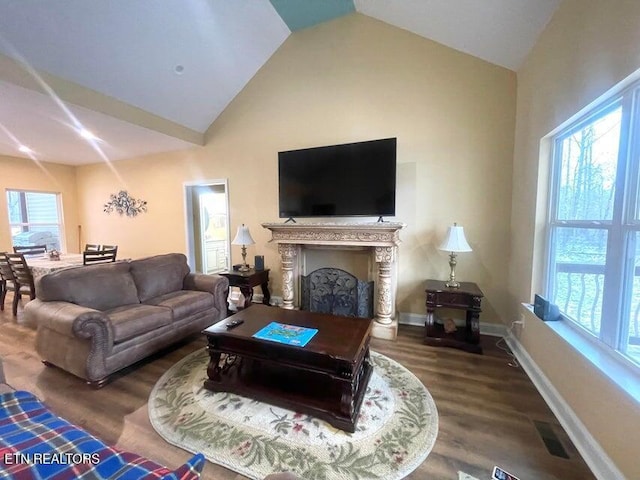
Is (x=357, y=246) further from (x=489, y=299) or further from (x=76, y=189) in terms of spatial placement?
(x=76, y=189)

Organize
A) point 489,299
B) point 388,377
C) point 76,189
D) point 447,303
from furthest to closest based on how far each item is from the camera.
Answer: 1. point 76,189
2. point 489,299
3. point 447,303
4. point 388,377

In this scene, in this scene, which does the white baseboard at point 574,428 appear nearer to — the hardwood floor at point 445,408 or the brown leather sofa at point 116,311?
the hardwood floor at point 445,408

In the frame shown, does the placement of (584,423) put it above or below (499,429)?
above

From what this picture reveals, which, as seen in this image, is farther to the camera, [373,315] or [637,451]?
[373,315]

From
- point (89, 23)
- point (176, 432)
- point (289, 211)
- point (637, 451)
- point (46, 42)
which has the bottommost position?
point (176, 432)

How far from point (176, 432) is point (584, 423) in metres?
2.49

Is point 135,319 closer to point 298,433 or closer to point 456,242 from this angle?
point 298,433

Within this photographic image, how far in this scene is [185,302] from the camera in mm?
2881

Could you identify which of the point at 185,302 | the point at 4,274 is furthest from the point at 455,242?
the point at 4,274

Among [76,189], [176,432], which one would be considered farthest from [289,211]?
[76,189]

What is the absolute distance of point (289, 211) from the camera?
3.61 meters

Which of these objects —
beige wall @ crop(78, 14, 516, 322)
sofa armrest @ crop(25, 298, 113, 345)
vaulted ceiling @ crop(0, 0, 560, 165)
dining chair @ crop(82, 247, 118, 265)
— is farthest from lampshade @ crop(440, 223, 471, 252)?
dining chair @ crop(82, 247, 118, 265)

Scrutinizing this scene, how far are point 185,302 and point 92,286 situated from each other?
0.85 m

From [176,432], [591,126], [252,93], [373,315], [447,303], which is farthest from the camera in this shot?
[252,93]
